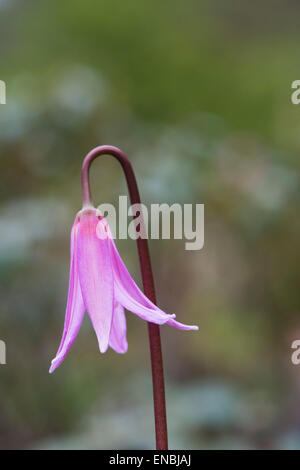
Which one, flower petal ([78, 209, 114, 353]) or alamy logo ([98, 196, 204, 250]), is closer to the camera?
flower petal ([78, 209, 114, 353])

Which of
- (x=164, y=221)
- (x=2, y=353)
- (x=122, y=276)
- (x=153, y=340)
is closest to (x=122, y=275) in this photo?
(x=122, y=276)

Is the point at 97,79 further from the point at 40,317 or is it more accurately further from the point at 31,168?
the point at 40,317

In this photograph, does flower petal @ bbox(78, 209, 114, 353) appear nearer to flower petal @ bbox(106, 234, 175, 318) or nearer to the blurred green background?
flower petal @ bbox(106, 234, 175, 318)

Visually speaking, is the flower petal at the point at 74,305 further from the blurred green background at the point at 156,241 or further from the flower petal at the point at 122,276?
the blurred green background at the point at 156,241

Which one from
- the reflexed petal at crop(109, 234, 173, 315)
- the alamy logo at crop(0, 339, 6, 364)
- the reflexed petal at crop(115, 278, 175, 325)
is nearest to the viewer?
the reflexed petal at crop(115, 278, 175, 325)

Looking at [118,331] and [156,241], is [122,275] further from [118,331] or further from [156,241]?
[156,241]

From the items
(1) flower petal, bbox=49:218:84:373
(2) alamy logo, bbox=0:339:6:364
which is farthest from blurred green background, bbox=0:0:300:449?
(1) flower petal, bbox=49:218:84:373
